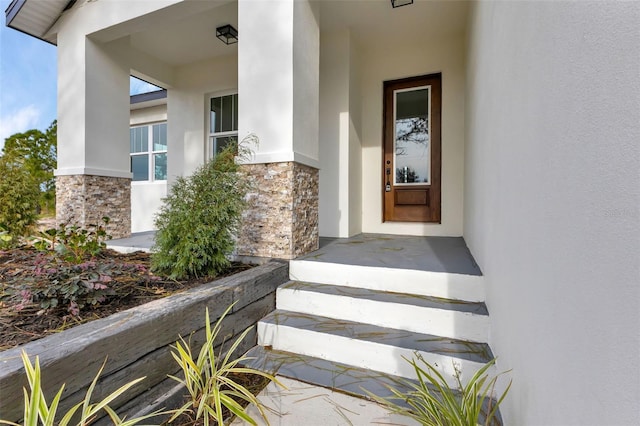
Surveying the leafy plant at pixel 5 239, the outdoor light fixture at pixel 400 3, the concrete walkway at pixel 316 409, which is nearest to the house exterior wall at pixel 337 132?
the outdoor light fixture at pixel 400 3

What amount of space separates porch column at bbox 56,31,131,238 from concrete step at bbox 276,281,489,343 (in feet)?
12.9

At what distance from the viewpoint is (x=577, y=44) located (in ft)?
2.48

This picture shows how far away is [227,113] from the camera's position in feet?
20.2

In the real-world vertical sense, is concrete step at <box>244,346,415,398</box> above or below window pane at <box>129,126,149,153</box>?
below

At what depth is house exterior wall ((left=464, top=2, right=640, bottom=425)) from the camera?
0.56 meters

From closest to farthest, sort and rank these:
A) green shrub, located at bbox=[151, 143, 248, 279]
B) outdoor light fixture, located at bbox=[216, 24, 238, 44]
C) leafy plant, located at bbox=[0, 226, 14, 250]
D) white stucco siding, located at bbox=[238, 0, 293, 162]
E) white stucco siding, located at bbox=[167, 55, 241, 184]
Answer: green shrub, located at bbox=[151, 143, 248, 279], white stucco siding, located at bbox=[238, 0, 293, 162], leafy plant, located at bbox=[0, 226, 14, 250], outdoor light fixture, located at bbox=[216, 24, 238, 44], white stucco siding, located at bbox=[167, 55, 241, 184]

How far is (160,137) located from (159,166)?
80cm

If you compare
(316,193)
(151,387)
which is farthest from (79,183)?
(151,387)

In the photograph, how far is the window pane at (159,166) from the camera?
24.1ft

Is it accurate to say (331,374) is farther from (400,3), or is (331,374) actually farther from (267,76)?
(400,3)

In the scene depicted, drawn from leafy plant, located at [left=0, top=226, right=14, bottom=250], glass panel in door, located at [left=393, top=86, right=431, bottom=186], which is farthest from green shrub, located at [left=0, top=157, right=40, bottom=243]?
glass panel in door, located at [left=393, top=86, right=431, bottom=186]

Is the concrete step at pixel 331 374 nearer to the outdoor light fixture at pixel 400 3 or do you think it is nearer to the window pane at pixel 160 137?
the outdoor light fixture at pixel 400 3

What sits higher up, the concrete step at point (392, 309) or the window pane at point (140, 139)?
the window pane at point (140, 139)

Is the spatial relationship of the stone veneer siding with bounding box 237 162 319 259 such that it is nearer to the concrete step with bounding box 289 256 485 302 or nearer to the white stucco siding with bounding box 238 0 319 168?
the white stucco siding with bounding box 238 0 319 168
